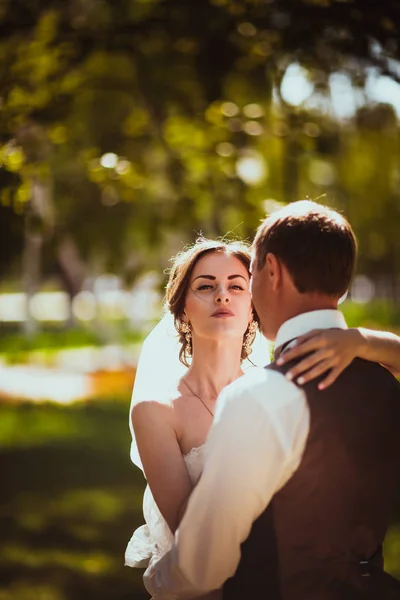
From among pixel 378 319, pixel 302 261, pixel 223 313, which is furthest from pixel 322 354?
pixel 378 319

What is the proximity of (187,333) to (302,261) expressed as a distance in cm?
116

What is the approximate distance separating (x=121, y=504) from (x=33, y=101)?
15.5 feet

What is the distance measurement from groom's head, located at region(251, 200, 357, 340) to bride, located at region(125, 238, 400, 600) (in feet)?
0.96

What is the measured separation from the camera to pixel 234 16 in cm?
471

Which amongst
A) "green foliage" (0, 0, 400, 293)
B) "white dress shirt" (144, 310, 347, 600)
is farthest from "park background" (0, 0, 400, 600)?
"white dress shirt" (144, 310, 347, 600)

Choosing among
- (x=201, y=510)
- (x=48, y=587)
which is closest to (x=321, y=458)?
(x=201, y=510)

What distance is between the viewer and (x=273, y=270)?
218 centimetres

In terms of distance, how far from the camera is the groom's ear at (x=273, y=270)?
7.13ft

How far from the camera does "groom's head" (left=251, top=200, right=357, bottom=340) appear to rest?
2.13 metres

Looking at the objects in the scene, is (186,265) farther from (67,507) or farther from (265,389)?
(67,507)

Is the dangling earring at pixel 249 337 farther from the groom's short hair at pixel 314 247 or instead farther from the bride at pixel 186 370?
the groom's short hair at pixel 314 247

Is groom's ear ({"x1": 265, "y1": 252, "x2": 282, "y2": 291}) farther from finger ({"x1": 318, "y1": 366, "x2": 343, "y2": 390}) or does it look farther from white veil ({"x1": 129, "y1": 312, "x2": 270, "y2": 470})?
white veil ({"x1": 129, "y1": 312, "x2": 270, "y2": 470})

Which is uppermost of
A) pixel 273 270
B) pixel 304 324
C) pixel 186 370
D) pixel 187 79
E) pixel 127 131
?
pixel 187 79

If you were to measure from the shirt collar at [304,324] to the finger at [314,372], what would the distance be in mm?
141
